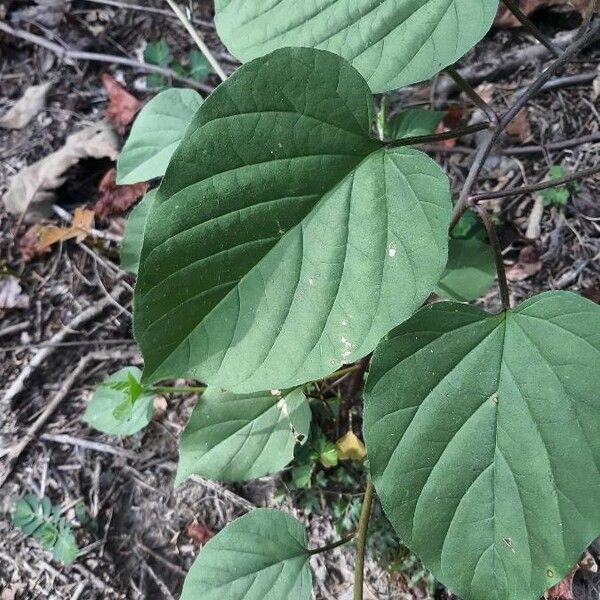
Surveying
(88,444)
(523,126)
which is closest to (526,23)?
(523,126)

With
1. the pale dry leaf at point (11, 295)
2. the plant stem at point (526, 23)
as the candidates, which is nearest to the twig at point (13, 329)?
the pale dry leaf at point (11, 295)

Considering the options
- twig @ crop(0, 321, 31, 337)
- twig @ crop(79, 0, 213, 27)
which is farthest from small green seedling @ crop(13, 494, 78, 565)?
twig @ crop(79, 0, 213, 27)

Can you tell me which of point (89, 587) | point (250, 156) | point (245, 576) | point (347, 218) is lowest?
point (89, 587)

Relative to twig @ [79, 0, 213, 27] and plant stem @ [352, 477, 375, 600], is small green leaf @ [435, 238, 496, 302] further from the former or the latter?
twig @ [79, 0, 213, 27]

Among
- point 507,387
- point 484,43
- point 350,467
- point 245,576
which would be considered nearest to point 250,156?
point 507,387

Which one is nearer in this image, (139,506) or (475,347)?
(475,347)

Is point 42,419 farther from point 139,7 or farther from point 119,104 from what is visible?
point 139,7

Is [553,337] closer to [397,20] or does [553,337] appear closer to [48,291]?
[397,20]
